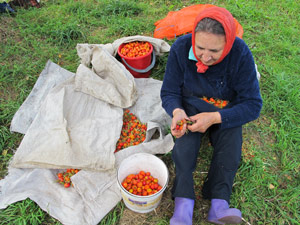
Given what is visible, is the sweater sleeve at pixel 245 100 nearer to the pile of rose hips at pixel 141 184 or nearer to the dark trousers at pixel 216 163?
the dark trousers at pixel 216 163

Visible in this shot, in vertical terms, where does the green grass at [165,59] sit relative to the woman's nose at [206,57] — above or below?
below

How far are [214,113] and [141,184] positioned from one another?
0.87m

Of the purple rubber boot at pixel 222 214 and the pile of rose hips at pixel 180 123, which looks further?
the pile of rose hips at pixel 180 123

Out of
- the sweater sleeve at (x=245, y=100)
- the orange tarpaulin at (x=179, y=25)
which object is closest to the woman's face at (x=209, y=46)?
the sweater sleeve at (x=245, y=100)

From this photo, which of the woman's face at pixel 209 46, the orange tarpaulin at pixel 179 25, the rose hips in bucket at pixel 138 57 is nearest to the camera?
the woman's face at pixel 209 46

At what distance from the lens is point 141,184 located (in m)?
2.16

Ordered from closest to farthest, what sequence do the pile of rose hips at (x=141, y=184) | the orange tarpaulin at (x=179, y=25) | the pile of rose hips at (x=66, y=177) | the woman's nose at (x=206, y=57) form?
the woman's nose at (x=206, y=57), the pile of rose hips at (x=141, y=184), the pile of rose hips at (x=66, y=177), the orange tarpaulin at (x=179, y=25)

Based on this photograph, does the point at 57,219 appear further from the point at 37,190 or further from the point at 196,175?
the point at 196,175

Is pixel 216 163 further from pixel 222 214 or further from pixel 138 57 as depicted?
pixel 138 57

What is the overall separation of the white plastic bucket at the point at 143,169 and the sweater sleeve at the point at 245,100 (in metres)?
0.65

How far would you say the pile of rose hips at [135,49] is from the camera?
325cm

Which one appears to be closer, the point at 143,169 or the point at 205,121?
the point at 205,121

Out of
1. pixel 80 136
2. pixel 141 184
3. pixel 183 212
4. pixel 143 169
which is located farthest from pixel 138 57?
pixel 183 212

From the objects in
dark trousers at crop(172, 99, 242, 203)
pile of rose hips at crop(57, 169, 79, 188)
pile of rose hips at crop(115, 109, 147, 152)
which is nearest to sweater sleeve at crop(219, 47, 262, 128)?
dark trousers at crop(172, 99, 242, 203)
